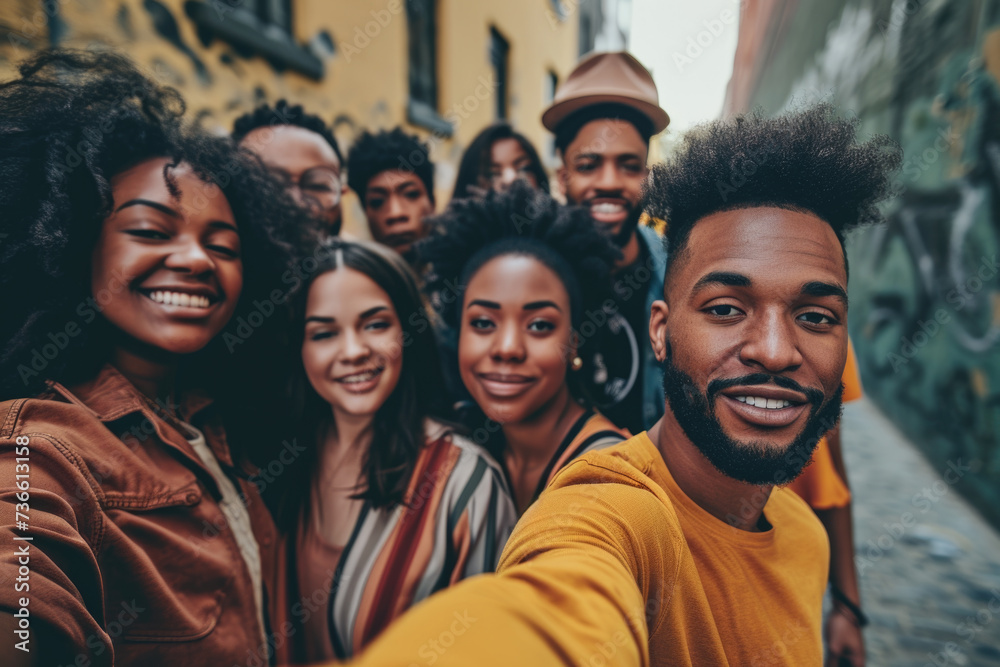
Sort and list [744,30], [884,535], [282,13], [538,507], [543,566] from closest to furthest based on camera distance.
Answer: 1. [543,566]
2. [538,507]
3. [884,535]
4. [282,13]
5. [744,30]

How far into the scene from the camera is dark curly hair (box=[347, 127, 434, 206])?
3322 millimetres

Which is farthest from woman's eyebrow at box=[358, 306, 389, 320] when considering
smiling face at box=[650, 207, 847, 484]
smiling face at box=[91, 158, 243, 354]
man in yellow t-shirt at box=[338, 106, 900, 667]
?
smiling face at box=[650, 207, 847, 484]

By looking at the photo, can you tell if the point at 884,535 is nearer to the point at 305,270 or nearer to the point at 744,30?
the point at 305,270

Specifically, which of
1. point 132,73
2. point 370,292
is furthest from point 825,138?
point 132,73

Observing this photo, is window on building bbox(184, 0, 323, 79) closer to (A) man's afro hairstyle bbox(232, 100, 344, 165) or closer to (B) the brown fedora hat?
(A) man's afro hairstyle bbox(232, 100, 344, 165)

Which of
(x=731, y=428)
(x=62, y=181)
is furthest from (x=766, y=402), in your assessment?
(x=62, y=181)

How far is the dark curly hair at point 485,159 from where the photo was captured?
333 centimetres

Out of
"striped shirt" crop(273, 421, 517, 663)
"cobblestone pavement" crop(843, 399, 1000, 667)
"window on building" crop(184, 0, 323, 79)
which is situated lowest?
"cobblestone pavement" crop(843, 399, 1000, 667)

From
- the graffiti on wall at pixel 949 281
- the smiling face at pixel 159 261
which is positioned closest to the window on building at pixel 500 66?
the graffiti on wall at pixel 949 281

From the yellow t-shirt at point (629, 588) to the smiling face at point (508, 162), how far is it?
247 cm

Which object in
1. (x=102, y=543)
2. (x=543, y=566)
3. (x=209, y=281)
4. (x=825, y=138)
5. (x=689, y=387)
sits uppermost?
(x=825, y=138)

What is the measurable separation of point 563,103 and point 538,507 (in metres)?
2.40

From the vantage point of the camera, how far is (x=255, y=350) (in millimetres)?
1992

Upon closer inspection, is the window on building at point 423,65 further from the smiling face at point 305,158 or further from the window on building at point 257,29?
the smiling face at point 305,158
